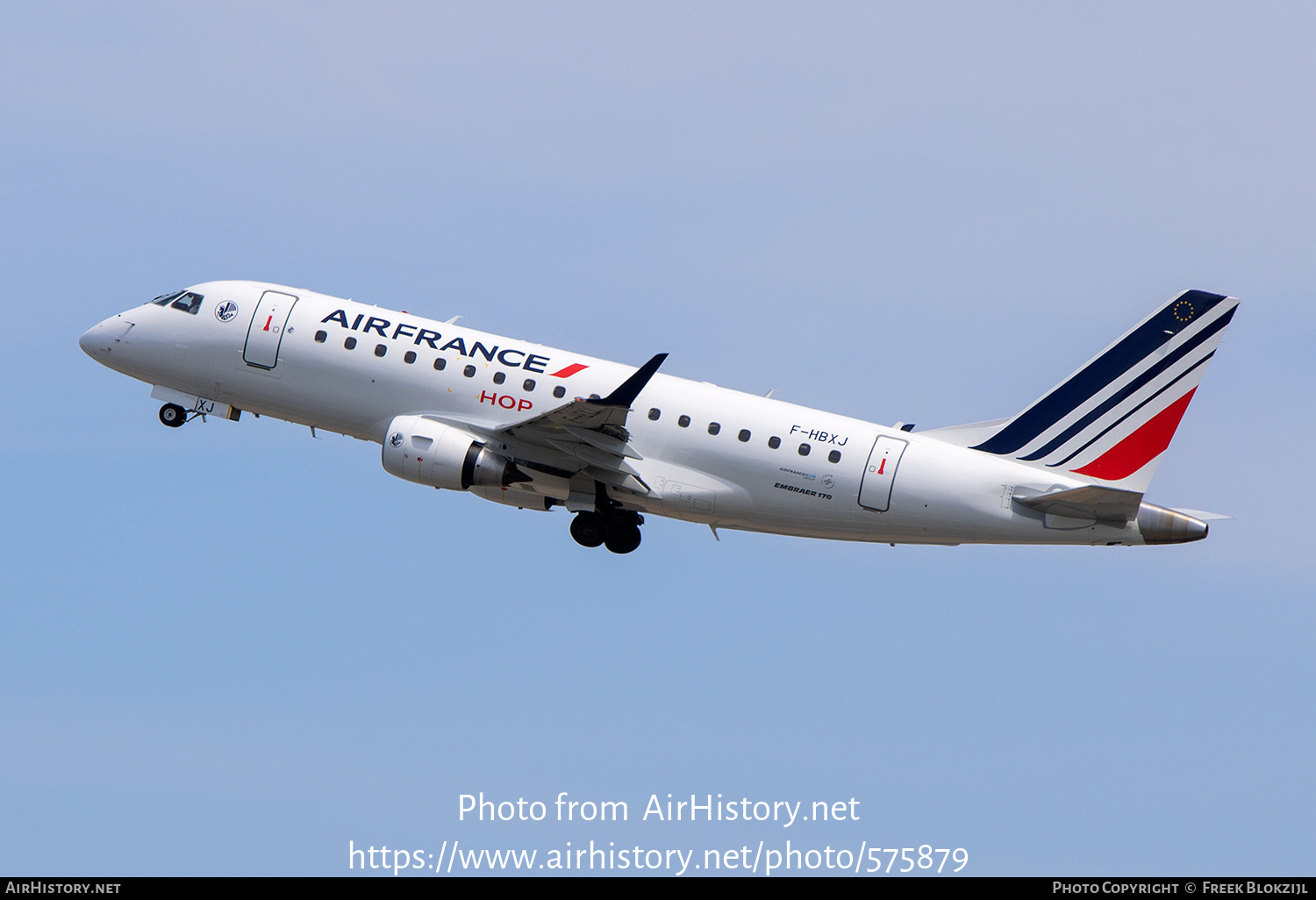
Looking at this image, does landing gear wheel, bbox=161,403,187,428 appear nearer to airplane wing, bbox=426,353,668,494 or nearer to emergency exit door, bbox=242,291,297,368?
emergency exit door, bbox=242,291,297,368

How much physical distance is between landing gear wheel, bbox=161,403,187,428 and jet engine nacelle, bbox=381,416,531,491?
7911 millimetres

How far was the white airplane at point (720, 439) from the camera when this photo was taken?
40438 millimetres

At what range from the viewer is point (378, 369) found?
1686 inches

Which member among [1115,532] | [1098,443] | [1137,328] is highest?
[1137,328]

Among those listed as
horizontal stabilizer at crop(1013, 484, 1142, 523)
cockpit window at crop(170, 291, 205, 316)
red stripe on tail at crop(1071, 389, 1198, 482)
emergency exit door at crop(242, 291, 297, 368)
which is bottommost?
horizontal stabilizer at crop(1013, 484, 1142, 523)

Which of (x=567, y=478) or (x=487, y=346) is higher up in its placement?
(x=487, y=346)

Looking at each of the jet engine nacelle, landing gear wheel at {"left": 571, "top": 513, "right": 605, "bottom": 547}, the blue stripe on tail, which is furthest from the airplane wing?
the blue stripe on tail

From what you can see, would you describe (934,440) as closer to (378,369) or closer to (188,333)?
(378,369)

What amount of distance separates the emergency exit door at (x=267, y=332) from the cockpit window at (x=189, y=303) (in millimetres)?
2151

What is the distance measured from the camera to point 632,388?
126 ft

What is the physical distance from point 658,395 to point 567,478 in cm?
334

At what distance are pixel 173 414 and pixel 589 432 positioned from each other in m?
13.7

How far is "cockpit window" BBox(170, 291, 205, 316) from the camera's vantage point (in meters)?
45.2

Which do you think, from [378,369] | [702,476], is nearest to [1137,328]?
[702,476]
